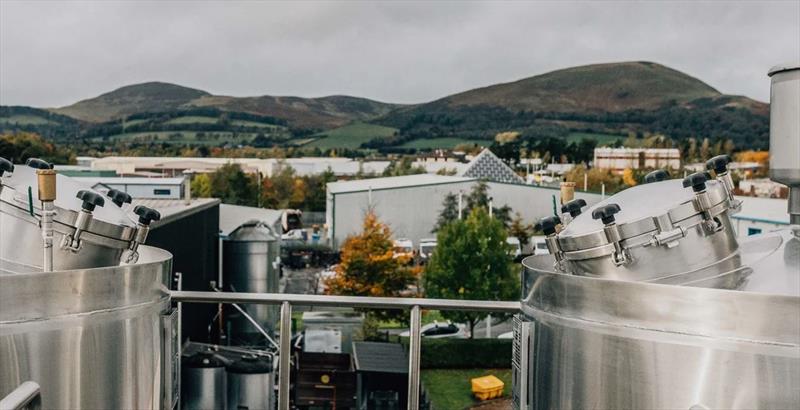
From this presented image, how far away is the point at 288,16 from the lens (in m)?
56.3

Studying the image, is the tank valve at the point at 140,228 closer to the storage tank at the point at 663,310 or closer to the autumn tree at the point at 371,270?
the storage tank at the point at 663,310

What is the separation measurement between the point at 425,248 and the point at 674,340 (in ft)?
91.8

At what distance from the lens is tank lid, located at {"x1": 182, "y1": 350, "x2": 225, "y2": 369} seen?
353 inches

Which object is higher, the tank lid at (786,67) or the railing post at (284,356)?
the tank lid at (786,67)

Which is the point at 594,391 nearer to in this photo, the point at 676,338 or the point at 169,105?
the point at 676,338

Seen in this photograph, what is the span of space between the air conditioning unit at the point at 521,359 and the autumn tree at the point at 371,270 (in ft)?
59.1

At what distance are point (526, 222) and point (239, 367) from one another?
77.9 ft

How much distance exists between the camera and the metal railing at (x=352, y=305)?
2.78 metres

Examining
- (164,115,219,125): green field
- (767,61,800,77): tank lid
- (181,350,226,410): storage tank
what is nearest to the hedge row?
(181,350,226,410): storage tank

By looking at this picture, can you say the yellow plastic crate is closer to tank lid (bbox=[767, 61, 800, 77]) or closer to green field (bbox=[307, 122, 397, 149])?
tank lid (bbox=[767, 61, 800, 77])

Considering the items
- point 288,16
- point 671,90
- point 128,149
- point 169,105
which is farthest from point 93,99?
point 671,90

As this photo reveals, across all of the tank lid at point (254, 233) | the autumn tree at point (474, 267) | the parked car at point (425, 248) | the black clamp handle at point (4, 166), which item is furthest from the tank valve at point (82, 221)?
the parked car at point (425, 248)

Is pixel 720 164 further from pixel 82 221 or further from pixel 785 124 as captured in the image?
pixel 82 221

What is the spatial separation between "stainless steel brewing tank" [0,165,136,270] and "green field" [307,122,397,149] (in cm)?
8739
